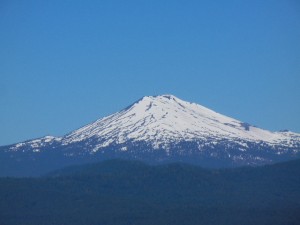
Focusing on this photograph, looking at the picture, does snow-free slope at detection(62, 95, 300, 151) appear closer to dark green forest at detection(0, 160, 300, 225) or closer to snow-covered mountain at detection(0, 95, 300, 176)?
snow-covered mountain at detection(0, 95, 300, 176)

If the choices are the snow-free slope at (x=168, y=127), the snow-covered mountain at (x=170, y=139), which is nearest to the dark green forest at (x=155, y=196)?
the snow-covered mountain at (x=170, y=139)

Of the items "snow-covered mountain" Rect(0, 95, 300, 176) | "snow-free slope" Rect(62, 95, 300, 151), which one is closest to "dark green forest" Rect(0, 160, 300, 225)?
"snow-covered mountain" Rect(0, 95, 300, 176)

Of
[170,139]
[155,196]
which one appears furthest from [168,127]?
[155,196]

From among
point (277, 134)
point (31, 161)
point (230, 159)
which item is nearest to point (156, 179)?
point (230, 159)

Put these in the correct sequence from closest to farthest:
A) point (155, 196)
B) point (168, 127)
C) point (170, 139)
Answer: point (155, 196) → point (170, 139) → point (168, 127)

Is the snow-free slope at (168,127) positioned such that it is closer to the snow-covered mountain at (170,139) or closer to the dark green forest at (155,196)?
the snow-covered mountain at (170,139)

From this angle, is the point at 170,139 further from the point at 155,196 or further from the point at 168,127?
the point at 155,196
